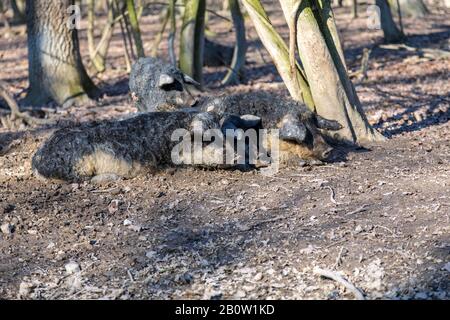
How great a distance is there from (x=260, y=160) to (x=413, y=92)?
6059mm

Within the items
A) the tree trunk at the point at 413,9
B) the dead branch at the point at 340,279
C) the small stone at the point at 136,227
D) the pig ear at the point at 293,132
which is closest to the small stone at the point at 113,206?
the small stone at the point at 136,227

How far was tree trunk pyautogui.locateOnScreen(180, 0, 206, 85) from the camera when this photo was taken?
12750 mm

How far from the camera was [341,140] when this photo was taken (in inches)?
347

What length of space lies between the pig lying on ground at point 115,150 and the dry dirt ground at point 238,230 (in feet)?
0.58

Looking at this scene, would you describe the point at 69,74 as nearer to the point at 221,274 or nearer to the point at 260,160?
the point at 260,160

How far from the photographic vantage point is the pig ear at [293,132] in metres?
7.75

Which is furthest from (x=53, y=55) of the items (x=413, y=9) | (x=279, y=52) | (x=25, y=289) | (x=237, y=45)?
(x=413, y=9)

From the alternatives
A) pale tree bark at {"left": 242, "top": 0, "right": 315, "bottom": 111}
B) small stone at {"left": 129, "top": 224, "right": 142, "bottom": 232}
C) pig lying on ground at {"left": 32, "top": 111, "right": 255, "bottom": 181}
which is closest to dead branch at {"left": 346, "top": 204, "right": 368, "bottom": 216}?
pig lying on ground at {"left": 32, "top": 111, "right": 255, "bottom": 181}

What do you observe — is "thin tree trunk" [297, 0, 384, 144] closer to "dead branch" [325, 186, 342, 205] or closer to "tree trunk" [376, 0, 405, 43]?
"dead branch" [325, 186, 342, 205]

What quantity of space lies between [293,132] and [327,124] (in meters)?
0.77

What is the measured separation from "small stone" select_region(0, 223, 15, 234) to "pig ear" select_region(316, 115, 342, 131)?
3.61 metres

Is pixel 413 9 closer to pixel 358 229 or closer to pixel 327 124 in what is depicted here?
pixel 327 124

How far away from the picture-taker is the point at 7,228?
258 inches

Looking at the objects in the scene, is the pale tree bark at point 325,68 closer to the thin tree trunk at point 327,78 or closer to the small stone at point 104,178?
the thin tree trunk at point 327,78
